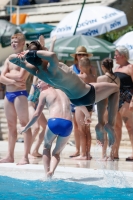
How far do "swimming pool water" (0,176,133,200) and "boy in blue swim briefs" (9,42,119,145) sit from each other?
111 centimetres

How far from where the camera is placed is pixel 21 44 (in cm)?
971

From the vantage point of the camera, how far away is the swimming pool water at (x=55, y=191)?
7.26 m

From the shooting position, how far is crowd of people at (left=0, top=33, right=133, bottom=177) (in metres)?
7.68

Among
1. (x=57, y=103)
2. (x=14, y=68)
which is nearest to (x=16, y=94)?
(x=14, y=68)

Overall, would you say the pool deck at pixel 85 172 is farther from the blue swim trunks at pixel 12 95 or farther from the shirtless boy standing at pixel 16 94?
the blue swim trunks at pixel 12 95

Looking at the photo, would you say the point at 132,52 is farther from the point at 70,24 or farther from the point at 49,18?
the point at 49,18

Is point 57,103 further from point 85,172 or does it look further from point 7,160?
point 7,160

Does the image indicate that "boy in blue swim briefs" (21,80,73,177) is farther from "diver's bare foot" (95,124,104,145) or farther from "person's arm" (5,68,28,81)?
"person's arm" (5,68,28,81)

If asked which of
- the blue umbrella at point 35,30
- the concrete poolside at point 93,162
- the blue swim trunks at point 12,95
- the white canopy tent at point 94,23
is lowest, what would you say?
the blue umbrella at point 35,30

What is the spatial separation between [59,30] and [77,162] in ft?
21.4

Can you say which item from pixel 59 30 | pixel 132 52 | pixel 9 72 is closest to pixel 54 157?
pixel 9 72

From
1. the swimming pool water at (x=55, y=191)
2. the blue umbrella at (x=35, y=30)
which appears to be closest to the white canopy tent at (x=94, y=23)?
the blue umbrella at (x=35, y=30)

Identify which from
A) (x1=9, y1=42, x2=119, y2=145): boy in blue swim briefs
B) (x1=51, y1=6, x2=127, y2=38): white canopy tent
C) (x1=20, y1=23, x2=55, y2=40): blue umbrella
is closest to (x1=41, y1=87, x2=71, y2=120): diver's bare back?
(x1=9, y1=42, x2=119, y2=145): boy in blue swim briefs

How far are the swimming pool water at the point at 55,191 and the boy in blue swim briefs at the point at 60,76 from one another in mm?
1109
